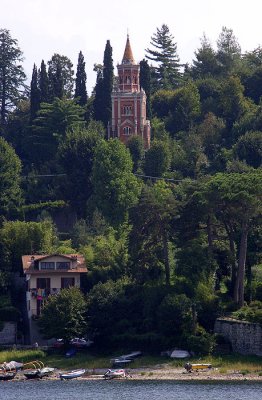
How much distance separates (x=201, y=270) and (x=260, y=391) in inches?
587

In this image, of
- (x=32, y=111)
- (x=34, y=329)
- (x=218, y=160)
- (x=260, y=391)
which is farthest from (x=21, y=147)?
(x=260, y=391)

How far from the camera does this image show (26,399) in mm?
96812

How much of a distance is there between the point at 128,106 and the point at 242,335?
46.6 m

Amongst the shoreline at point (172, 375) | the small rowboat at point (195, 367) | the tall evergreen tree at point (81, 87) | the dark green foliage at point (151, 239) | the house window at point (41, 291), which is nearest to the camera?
the shoreline at point (172, 375)

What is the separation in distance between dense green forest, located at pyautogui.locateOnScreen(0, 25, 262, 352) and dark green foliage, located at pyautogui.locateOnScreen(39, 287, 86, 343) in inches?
17.0

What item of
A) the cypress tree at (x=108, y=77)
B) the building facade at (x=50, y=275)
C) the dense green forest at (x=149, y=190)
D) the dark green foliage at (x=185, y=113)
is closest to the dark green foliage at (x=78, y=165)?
the dense green forest at (x=149, y=190)

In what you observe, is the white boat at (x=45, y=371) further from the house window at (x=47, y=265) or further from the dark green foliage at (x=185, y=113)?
the dark green foliage at (x=185, y=113)

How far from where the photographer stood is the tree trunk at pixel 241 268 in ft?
359

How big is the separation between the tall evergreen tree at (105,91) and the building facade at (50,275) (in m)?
36.8

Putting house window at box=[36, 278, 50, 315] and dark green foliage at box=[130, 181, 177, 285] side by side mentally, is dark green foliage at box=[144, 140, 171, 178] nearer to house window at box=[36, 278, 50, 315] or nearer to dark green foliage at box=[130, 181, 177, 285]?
house window at box=[36, 278, 50, 315]

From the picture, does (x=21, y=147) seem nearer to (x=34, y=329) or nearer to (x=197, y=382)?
(x=34, y=329)

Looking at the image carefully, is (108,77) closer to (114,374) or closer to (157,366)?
(157,366)

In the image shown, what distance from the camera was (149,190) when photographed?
119 meters

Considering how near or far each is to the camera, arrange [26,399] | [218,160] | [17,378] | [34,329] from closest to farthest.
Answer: [26,399]
[17,378]
[34,329]
[218,160]
